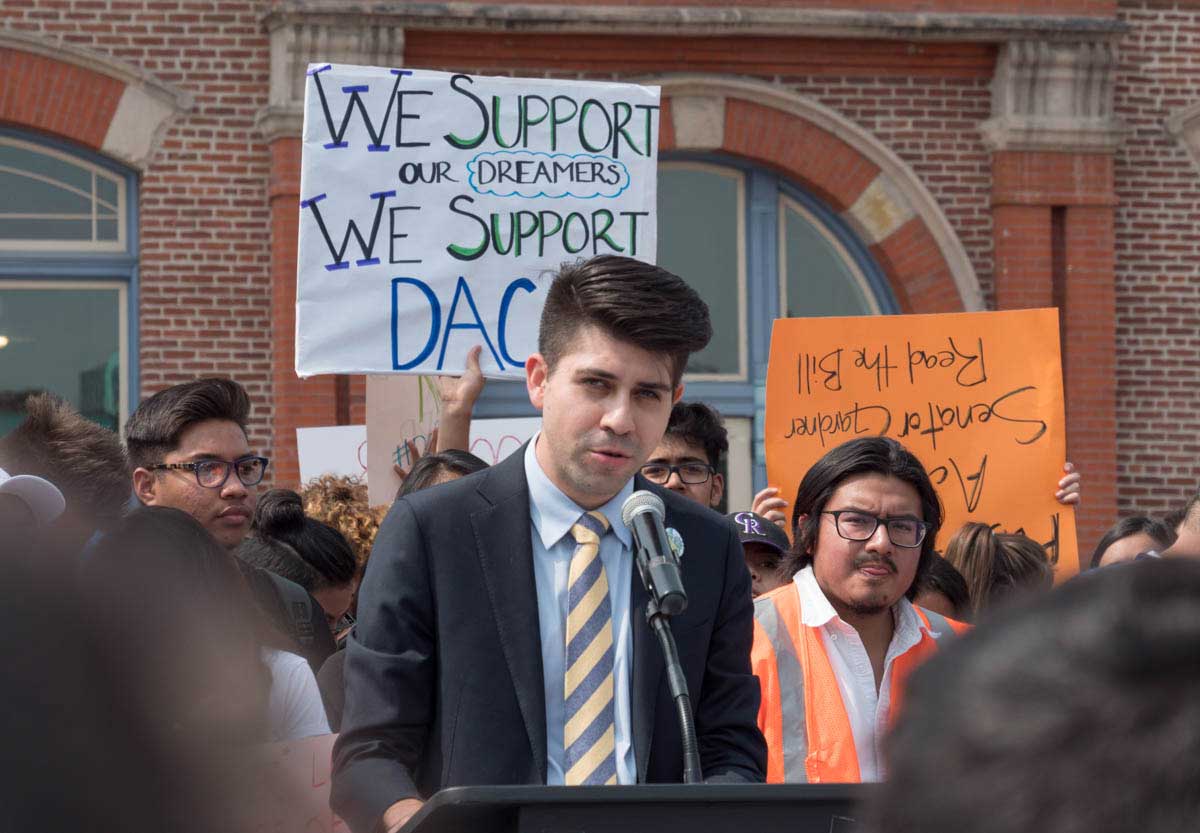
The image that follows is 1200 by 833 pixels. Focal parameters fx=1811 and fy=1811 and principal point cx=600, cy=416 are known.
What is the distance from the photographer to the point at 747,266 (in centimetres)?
1083

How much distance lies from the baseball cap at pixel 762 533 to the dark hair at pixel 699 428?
230 mm

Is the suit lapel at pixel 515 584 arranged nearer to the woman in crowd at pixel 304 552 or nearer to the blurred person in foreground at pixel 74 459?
the blurred person in foreground at pixel 74 459

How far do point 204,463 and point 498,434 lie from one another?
360 cm

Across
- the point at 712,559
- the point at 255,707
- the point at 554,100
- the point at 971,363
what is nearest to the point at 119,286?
the point at 554,100

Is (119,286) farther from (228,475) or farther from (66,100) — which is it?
(228,475)

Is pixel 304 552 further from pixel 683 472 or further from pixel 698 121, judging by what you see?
pixel 698 121

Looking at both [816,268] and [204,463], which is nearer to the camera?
[204,463]

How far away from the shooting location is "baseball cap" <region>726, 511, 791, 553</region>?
194 inches

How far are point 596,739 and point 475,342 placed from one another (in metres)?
3.14

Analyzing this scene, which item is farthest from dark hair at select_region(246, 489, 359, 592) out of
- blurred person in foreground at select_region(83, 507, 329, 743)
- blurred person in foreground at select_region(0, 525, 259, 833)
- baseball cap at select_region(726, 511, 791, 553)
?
blurred person in foreground at select_region(0, 525, 259, 833)

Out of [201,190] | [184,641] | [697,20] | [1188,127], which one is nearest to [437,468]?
[184,641]

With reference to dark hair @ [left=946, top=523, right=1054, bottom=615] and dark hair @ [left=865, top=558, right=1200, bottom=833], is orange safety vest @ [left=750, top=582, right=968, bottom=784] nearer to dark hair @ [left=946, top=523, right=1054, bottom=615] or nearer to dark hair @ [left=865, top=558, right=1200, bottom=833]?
dark hair @ [left=946, top=523, right=1054, bottom=615]

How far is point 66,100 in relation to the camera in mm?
10039

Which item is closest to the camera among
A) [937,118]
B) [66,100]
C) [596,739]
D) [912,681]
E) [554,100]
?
[912,681]
